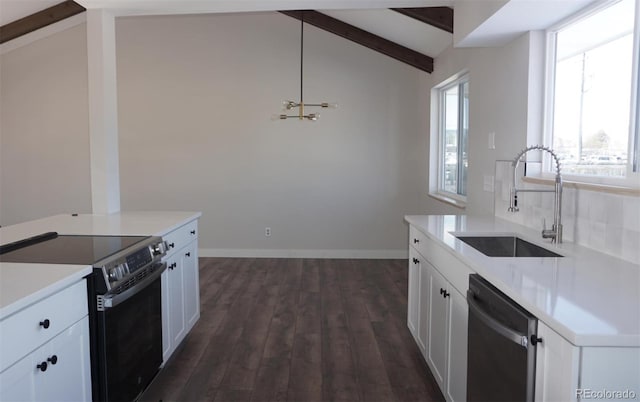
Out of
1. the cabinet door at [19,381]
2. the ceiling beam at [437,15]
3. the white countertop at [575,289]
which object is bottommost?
the cabinet door at [19,381]

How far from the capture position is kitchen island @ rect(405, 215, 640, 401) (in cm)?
110

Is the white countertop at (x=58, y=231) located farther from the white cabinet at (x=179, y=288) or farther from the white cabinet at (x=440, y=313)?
the white cabinet at (x=440, y=313)

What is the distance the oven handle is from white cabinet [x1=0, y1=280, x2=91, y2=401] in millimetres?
65

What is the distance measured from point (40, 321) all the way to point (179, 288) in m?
1.46

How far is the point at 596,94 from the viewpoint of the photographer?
7.55 feet

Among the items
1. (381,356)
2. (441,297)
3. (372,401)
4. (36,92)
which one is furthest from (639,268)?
(36,92)

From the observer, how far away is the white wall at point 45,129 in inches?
239

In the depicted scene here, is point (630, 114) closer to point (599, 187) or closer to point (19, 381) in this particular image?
point (599, 187)

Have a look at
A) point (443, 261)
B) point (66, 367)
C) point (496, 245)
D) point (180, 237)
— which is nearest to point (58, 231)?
point (180, 237)

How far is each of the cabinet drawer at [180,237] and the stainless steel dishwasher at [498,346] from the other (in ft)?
5.75

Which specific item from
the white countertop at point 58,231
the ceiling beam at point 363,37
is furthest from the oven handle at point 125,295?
the ceiling beam at point 363,37

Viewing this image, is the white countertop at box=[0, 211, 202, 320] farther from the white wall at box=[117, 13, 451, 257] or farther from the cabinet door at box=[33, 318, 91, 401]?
the white wall at box=[117, 13, 451, 257]

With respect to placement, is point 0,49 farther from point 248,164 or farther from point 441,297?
point 441,297

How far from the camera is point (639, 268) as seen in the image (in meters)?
1.69
